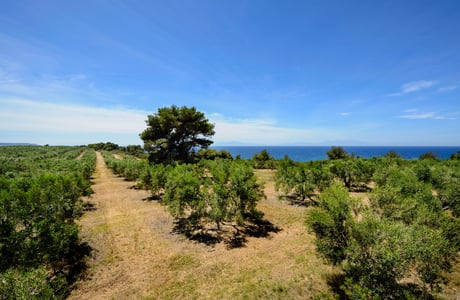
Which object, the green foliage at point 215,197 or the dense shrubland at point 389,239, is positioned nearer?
the dense shrubland at point 389,239

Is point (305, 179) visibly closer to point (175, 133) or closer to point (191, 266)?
point (191, 266)

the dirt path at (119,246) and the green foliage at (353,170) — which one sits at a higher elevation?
the green foliage at (353,170)

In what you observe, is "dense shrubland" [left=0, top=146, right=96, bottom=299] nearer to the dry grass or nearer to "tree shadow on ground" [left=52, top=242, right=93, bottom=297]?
Answer: "tree shadow on ground" [left=52, top=242, right=93, bottom=297]

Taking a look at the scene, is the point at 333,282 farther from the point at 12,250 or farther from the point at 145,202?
the point at 145,202

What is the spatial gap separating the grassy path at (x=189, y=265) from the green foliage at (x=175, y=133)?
16.9 metres

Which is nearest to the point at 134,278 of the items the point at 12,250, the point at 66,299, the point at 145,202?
the point at 66,299

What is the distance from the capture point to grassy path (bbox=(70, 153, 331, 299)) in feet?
25.4

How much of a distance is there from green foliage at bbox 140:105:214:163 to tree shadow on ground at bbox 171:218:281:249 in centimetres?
1843

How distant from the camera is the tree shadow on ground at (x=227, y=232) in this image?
12.0 metres

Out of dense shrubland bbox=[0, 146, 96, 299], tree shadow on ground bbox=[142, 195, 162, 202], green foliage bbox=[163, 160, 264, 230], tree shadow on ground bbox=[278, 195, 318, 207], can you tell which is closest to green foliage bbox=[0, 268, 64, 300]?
dense shrubland bbox=[0, 146, 96, 299]

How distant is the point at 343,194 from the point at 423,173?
15.2 meters

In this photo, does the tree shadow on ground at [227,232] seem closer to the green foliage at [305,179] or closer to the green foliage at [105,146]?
the green foliage at [305,179]

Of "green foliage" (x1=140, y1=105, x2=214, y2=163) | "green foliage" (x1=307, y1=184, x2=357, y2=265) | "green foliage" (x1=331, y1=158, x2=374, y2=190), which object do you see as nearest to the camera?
"green foliage" (x1=307, y1=184, x2=357, y2=265)

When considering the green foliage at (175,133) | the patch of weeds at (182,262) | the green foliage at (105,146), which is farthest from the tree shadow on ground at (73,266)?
the green foliage at (105,146)
